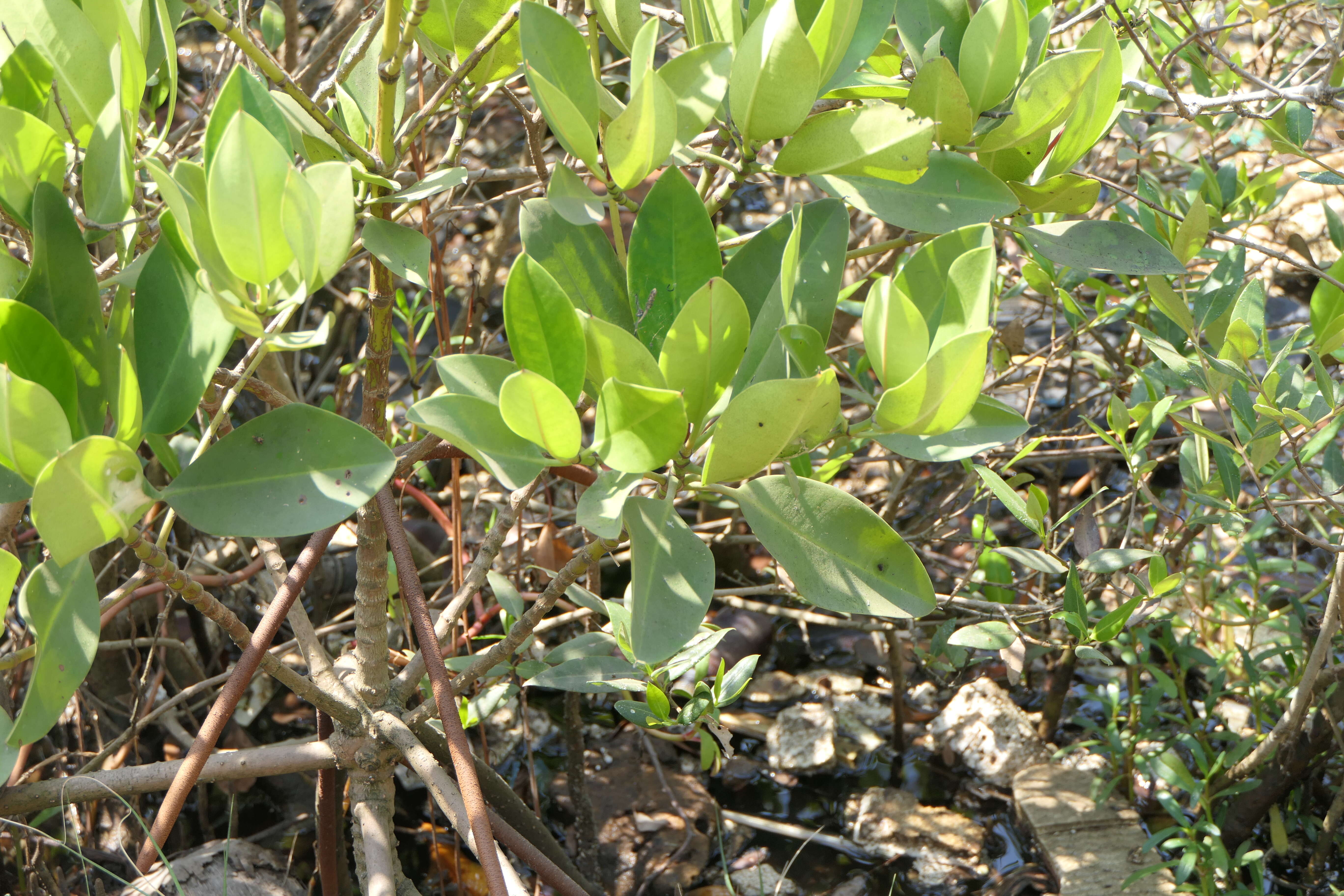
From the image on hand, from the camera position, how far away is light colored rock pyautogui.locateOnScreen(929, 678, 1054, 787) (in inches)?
76.9

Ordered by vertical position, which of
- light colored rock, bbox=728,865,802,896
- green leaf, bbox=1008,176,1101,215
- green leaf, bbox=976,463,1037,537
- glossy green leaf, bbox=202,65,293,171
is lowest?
light colored rock, bbox=728,865,802,896

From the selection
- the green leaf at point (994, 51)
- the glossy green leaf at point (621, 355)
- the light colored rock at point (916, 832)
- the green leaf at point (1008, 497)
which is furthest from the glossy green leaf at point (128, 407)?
the light colored rock at point (916, 832)

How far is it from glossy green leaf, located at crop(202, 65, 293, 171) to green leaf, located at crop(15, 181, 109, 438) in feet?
0.32

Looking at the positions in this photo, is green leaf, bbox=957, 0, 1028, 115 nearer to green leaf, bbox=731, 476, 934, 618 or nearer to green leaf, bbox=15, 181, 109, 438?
green leaf, bbox=731, 476, 934, 618

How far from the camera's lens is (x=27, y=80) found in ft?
2.36

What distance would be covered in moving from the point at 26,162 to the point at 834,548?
0.58 meters

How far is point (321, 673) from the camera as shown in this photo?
1.10m

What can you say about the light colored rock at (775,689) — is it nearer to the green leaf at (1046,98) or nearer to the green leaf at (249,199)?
the green leaf at (1046,98)

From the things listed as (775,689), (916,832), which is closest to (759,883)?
(916,832)

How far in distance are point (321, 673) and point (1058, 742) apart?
4.94 ft

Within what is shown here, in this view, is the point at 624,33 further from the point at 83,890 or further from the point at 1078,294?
the point at 1078,294

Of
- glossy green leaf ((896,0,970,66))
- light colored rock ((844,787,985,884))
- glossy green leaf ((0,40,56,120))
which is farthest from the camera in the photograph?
light colored rock ((844,787,985,884))

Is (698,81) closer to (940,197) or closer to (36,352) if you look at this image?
(940,197)

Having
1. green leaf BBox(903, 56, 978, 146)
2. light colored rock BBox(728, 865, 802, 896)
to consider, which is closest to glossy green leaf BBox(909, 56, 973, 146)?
green leaf BBox(903, 56, 978, 146)
